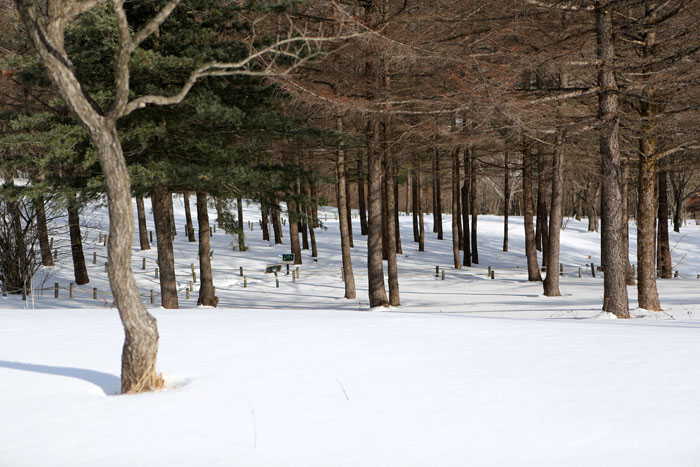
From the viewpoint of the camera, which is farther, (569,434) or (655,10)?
(655,10)

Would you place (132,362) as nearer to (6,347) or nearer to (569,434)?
(6,347)

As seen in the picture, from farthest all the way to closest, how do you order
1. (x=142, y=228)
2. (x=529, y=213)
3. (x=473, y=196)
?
(x=142, y=228)
(x=473, y=196)
(x=529, y=213)

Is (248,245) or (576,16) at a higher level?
(576,16)

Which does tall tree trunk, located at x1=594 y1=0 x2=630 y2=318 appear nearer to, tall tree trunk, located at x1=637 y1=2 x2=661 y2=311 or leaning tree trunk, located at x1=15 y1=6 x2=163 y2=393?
tall tree trunk, located at x1=637 y1=2 x2=661 y2=311

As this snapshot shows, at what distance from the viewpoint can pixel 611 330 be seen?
29.5 feet

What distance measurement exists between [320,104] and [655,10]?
695 cm

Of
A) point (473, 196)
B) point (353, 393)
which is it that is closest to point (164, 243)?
point (353, 393)

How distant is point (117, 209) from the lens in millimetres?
6082

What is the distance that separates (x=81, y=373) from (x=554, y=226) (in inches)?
642

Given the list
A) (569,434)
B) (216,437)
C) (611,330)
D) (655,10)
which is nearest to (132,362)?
(216,437)

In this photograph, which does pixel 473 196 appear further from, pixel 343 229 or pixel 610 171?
pixel 610 171

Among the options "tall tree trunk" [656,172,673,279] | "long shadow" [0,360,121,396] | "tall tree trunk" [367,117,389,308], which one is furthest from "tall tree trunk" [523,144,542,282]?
"long shadow" [0,360,121,396]

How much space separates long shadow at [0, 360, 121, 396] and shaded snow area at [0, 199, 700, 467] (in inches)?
1.2

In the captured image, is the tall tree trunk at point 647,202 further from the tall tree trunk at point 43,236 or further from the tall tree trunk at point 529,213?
the tall tree trunk at point 43,236
